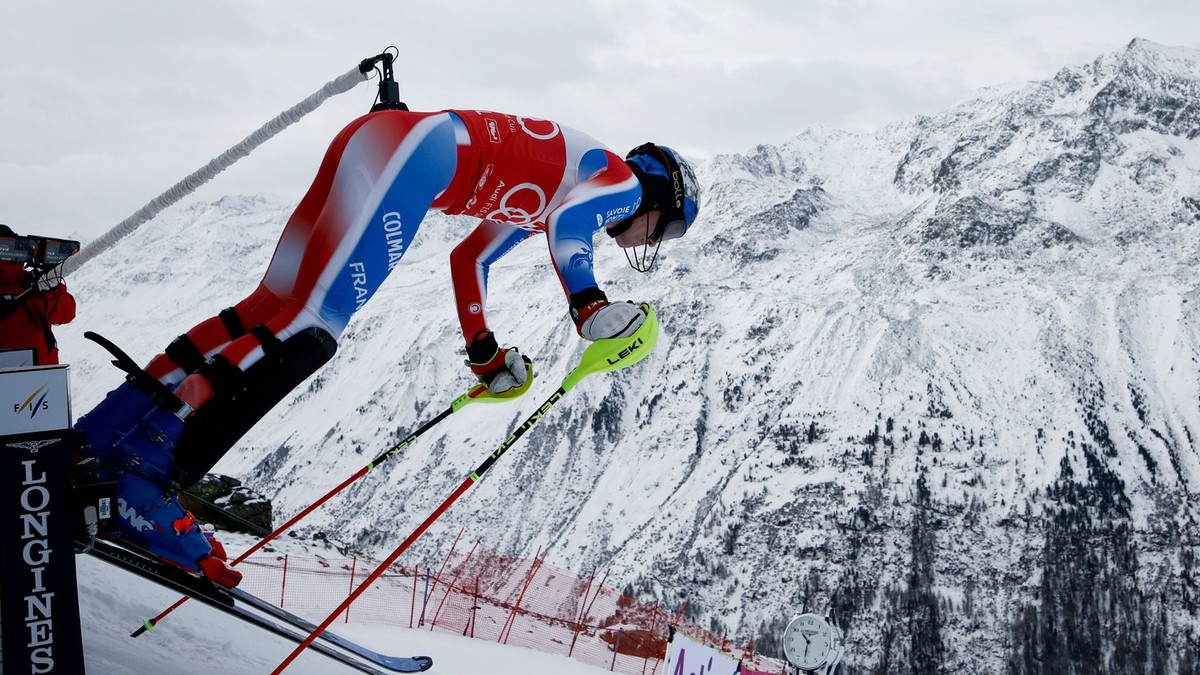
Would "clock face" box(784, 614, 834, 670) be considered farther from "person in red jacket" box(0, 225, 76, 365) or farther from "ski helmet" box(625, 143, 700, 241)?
"person in red jacket" box(0, 225, 76, 365)

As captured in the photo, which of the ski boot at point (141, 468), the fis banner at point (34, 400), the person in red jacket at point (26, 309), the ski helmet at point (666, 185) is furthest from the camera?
the person in red jacket at point (26, 309)

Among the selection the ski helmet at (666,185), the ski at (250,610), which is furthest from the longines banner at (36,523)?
the ski helmet at (666,185)

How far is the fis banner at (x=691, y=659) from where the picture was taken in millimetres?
7817

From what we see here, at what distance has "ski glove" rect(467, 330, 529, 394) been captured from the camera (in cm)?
639

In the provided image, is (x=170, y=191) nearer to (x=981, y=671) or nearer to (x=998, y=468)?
(x=981, y=671)

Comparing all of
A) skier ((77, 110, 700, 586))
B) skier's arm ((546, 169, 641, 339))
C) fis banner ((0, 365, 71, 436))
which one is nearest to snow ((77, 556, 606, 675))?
skier ((77, 110, 700, 586))

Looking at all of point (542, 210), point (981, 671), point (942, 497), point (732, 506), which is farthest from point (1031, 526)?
point (542, 210)

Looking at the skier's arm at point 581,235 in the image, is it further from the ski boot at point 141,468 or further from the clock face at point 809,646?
the clock face at point 809,646

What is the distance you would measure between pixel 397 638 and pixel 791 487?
19530 cm

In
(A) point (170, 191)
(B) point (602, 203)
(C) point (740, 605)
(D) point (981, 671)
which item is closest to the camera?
(B) point (602, 203)

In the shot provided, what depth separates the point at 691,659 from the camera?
26.5ft

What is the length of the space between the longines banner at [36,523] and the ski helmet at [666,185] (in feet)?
12.0

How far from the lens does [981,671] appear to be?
15638cm

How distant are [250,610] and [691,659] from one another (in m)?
3.94
